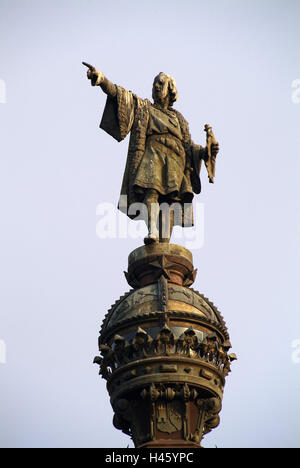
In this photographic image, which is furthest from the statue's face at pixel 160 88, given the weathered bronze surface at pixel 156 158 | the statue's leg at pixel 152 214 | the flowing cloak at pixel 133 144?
the statue's leg at pixel 152 214

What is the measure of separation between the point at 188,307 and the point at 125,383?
2.04m

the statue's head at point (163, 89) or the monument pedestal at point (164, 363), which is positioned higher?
the statue's head at point (163, 89)

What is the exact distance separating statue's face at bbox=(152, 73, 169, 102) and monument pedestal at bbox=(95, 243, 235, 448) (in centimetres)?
472

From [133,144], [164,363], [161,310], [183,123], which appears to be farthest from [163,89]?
[164,363]

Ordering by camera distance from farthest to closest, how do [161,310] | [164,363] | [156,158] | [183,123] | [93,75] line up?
[183,123]
[156,158]
[93,75]
[161,310]
[164,363]

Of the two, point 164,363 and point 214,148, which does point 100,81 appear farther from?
point 164,363

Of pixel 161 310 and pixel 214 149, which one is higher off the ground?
pixel 214 149

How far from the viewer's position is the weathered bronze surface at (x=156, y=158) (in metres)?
21.0

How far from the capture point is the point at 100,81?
20.5m

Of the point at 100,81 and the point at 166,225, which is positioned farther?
the point at 166,225

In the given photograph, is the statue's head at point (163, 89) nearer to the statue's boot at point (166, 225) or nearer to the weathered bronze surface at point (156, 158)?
the weathered bronze surface at point (156, 158)

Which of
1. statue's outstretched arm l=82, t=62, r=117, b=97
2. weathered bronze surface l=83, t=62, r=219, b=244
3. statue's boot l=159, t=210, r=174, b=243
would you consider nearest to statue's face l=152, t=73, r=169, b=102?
weathered bronze surface l=83, t=62, r=219, b=244

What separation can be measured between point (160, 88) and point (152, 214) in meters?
3.35
